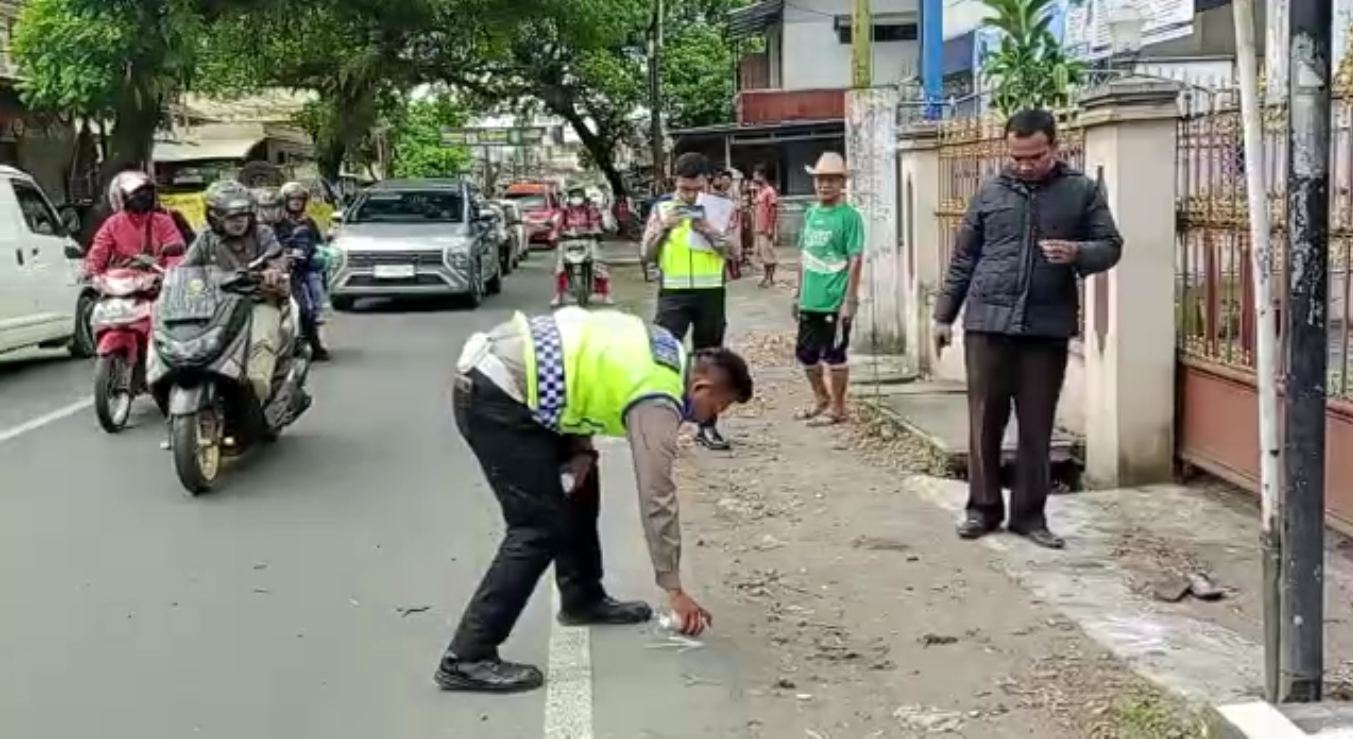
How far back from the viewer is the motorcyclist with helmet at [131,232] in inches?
418

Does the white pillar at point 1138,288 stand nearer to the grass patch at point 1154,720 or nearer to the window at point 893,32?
the grass patch at point 1154,720

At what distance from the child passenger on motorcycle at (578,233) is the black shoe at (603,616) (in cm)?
1375

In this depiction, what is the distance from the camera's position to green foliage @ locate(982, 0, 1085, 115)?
10125 mm

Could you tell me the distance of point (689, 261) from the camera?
375 inches

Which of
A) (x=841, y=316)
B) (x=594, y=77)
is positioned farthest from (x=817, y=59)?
(x=841, y=316)

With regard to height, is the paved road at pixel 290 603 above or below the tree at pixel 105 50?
below

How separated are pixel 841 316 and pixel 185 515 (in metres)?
4.12

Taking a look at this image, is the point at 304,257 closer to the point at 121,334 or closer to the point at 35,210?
the point at 35,210

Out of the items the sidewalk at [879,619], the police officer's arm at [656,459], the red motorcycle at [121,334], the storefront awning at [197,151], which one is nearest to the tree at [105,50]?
the storefront awning at [197,151]

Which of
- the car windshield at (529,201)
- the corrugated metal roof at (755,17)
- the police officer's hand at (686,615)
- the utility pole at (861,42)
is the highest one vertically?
the corrugated metal roof at (755,17)

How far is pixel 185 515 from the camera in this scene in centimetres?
789

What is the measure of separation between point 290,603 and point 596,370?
82.6 inches

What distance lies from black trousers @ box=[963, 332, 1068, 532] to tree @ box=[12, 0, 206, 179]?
52.0 ft

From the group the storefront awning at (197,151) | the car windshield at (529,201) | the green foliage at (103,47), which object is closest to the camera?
the green foliage at (103,47)
